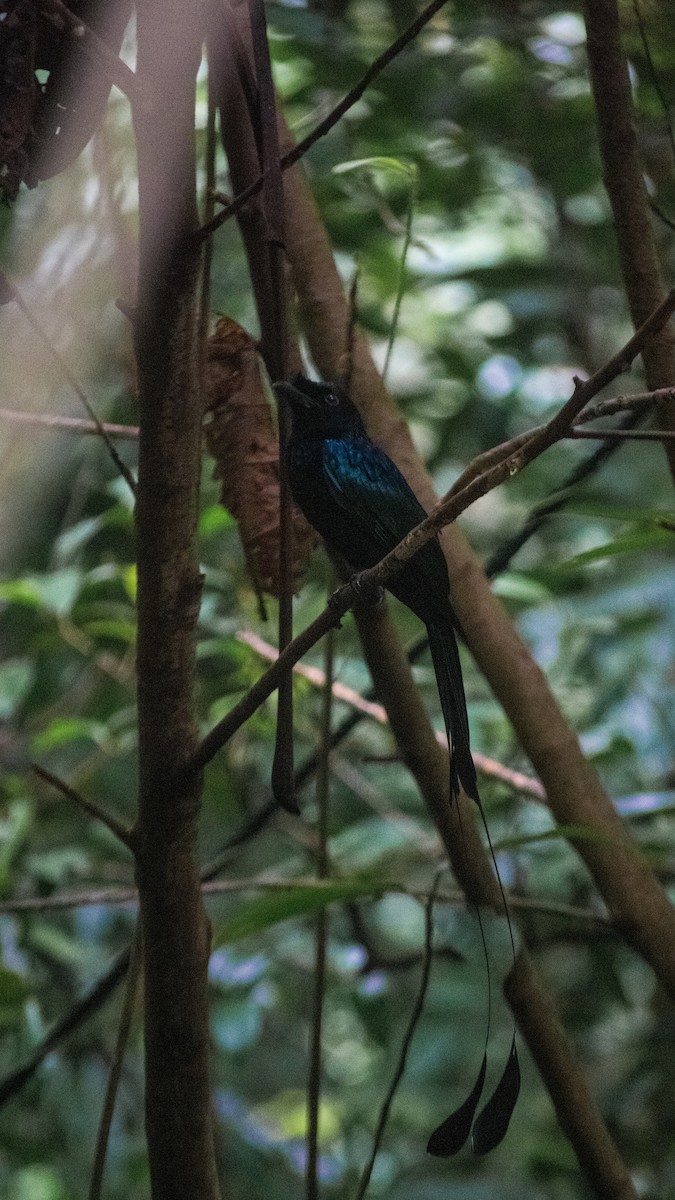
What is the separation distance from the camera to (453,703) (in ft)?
4.43

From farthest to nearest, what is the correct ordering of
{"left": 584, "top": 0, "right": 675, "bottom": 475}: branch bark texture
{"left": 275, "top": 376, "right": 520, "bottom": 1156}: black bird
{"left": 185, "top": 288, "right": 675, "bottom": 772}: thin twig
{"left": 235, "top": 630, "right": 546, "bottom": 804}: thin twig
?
{"left": 235, "top": 630, "right": 546, "bottom": 804}: thin twig → {"left": 275, "top": 376, "right": 520, "bottom": 1156}: black bird → {"left": 584, "top": 0, "right": 675, "bottom": 475}: branch bark texture → {"left": 185, "top": 288, "right": 675, "bottom": 772}: thin twig

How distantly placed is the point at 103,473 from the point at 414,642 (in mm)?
1124

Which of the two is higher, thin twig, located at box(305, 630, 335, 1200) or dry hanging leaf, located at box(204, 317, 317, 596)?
dry hanging leaf, located at box(204, 317, 317, 596)

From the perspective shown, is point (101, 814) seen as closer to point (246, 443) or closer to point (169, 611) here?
point (169, 611)

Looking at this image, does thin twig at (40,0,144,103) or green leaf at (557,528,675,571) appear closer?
thin twig at (40,0,144,103)

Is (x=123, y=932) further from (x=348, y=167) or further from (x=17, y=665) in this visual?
(x=348, y=167)

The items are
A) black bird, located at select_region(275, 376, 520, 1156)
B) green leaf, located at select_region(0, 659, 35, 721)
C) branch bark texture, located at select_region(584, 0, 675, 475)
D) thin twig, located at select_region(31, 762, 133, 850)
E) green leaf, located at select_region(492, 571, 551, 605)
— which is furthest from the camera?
green leaf, located at select_region(0, 659, 35, 721)

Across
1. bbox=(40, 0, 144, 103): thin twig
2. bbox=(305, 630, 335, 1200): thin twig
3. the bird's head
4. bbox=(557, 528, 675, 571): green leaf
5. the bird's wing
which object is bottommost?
bbox=(305, 630, 335, 1200): thin twig

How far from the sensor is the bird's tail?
1.19 meters

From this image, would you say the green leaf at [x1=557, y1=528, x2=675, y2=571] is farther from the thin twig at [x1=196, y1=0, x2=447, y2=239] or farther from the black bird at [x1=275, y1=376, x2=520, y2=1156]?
the thin twig at [x1=196, y1=0, x2=447, y2=239]

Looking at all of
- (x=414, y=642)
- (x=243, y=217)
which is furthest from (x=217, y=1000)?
(x=243, y=217)

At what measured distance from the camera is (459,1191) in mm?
1882

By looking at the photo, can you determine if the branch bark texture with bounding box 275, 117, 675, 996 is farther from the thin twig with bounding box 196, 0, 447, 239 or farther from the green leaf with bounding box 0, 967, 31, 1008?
the green leaf with bounding box 0, 967, 31, 1008

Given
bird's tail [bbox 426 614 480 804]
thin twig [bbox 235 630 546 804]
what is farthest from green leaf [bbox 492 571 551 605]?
bird's tail [bbox 426 614 480 804]
